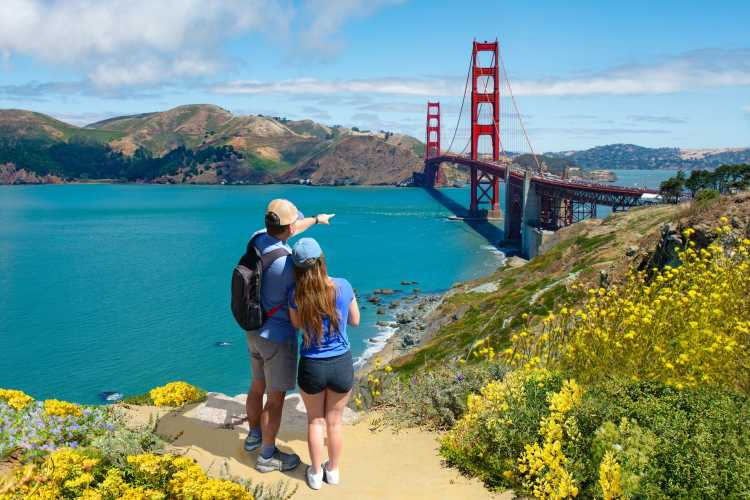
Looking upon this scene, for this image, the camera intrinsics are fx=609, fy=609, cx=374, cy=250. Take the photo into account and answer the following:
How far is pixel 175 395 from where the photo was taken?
7934 millimetres

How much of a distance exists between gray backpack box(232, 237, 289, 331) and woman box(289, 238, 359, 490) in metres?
0.30

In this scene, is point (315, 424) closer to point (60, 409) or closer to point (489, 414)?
point (489, 414)

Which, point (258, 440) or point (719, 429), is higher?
point (719, 429)

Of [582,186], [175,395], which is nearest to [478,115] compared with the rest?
[582,186]

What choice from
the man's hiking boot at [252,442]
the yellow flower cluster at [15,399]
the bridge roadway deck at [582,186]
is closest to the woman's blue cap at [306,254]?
the man's hiking boot at [252,442]

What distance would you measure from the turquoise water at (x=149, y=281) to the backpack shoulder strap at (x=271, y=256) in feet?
79.2

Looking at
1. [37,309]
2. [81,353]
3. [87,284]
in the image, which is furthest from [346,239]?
[81,353]

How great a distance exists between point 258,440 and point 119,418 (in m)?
1.56

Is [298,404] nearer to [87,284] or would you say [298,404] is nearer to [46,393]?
[46,393]

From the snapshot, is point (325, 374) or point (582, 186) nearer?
point (325, 374)

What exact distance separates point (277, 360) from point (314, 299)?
2.81 ft

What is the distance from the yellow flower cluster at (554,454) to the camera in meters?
4.23

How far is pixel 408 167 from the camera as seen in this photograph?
7662 inches

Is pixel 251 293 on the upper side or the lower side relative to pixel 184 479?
upper
